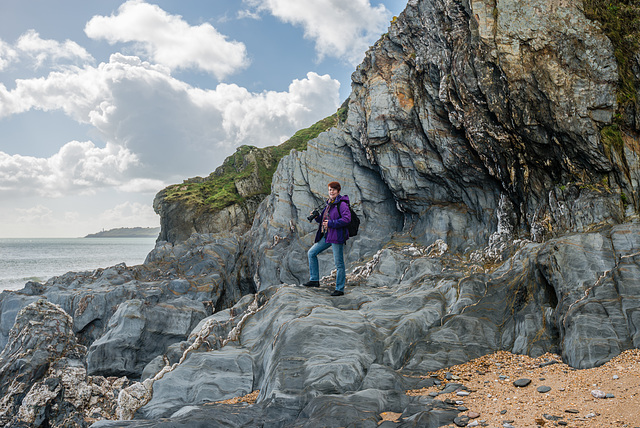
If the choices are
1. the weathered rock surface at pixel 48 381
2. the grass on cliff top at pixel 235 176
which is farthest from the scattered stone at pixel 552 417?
the grass on cliff top at pixel 235 176

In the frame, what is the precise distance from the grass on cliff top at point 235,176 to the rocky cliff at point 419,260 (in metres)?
22.6

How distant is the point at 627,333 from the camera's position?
7.64m

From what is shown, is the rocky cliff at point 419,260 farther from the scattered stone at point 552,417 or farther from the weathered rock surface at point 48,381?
the scattered stone at point 552,417

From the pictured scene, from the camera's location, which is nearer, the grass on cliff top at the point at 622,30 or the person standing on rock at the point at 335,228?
the person standing on rock at the point at 335,228

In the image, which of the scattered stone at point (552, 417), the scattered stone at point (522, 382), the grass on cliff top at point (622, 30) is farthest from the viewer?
the grass on cliff top at point (622, 30)

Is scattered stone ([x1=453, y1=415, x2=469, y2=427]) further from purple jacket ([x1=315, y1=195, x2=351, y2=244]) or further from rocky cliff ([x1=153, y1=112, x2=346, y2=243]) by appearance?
rocky cliff ([x1=153, y1=112, x2=346, y2=243])

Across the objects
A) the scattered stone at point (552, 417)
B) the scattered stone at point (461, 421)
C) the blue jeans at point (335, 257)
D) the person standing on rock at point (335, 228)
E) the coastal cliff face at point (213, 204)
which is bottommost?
the scattered stone at point (461, 421)

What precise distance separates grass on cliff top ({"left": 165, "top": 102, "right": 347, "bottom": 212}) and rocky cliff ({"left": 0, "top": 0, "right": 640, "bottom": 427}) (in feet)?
74.1

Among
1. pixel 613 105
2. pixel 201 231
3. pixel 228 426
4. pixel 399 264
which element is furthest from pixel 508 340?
pixel 201 231

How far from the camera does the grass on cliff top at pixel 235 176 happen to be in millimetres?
61781

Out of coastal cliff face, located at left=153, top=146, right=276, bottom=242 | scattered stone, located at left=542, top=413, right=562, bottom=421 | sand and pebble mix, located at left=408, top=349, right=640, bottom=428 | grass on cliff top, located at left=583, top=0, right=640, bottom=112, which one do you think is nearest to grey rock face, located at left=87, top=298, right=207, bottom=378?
sand and pebble mix, located at left=408, top=349, right=640, bottom=428

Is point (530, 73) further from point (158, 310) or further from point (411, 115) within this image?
point (158, 310)

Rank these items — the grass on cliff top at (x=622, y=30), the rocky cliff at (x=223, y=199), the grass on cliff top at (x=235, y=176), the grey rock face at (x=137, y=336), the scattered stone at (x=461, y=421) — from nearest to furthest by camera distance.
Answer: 1. the scattered stone at (x=461, y=421)
2. the grey rock face at (x=137, y=336)
3. the grass on cliff top at (x=622, y=30)
4. the rocky cliff at (x=223, y=199)
5. the grass on cliff top at (x=235, y=176)

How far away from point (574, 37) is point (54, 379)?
81.2ft
